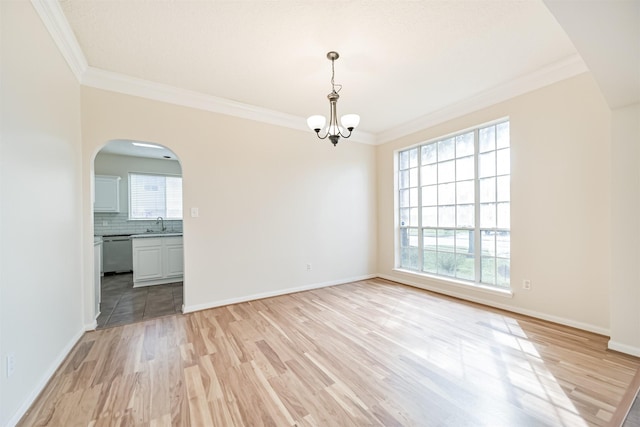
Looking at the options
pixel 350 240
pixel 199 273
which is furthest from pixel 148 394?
pixel 350 240

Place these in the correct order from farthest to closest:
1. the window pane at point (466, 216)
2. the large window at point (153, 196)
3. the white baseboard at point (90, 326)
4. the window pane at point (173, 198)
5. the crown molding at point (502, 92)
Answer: the window pane at point (173, 198), the large window at point (153, 196), the window pane at point (466, 216), the white baseboard at point (90, 326), the crown molding at point (502, 92)

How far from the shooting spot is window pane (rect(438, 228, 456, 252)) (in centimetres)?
408

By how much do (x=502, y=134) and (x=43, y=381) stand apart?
17.3 ft

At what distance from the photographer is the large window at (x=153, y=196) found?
616cm

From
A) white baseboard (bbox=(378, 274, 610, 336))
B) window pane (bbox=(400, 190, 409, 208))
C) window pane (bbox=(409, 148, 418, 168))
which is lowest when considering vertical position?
white baseboard (bbox=(378, 274, 610, 336))

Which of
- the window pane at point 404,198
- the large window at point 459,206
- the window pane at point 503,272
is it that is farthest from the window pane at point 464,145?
the window pane at point 503,272

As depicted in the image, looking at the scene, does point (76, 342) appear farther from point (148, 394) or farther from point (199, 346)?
point (148, 394)

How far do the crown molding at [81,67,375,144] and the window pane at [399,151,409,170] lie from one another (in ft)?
6.37

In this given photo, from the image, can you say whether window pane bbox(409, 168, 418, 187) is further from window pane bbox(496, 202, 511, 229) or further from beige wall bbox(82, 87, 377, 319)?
window pane bbox(496, 202, 511, 229)

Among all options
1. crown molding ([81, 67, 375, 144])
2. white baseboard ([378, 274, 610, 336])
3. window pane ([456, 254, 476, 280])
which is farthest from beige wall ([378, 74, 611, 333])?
crown molding ([81, 67, 375, 144])

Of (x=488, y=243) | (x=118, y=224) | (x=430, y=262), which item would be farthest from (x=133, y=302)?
(x=488, y=243)

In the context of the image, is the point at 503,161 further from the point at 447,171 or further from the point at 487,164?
the point at 447,171

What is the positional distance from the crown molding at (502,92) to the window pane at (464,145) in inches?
12.8

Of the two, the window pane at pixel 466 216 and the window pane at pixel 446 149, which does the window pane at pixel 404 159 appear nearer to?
the window pane at pixel 446 149
